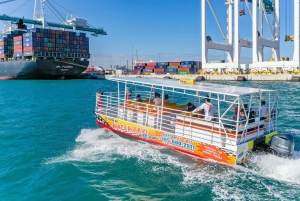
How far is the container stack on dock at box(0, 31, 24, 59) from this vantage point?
3105 inches

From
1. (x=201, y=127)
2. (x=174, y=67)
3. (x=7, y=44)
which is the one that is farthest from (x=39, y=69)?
(x=201, y=127)

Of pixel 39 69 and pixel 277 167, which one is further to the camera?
pixel 39 69

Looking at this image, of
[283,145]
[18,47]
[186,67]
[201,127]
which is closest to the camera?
[283,145]

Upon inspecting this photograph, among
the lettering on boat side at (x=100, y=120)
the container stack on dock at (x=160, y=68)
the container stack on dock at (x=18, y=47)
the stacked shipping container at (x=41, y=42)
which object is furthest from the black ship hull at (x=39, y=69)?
the lettering on boat side at (x=100, y=120)

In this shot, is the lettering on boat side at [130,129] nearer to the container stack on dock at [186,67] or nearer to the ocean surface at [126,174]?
the ocean surface at [126,174]

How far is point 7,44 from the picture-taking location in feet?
264

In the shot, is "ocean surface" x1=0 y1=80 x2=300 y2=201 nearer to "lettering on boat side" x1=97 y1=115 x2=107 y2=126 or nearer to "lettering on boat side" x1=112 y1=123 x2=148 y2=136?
"lettering on boat side" x1=112 y1=123 x2=148 y2=136

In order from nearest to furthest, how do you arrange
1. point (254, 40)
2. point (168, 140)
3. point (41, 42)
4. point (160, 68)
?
point (168, 140)
point (254, 40)
point (41, 42)
point (160, 68)

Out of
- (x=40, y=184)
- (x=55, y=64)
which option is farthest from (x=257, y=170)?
(x=55, y=64)

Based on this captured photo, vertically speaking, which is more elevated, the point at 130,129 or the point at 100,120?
the point at 100,120

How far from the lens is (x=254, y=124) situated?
28.5 feet

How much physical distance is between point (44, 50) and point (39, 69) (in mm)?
8331

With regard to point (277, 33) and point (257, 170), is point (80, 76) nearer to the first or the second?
point (277, 33)

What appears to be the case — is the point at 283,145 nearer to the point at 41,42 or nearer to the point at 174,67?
the point at 41,42
